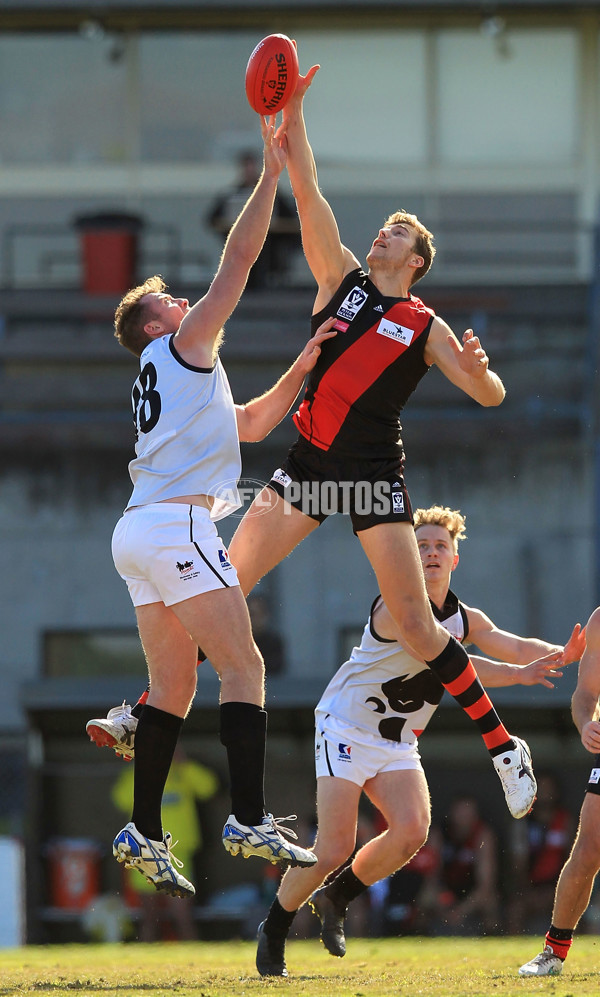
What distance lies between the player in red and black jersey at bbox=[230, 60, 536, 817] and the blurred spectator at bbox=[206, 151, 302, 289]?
27.4 ft

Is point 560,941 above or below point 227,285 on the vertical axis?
below

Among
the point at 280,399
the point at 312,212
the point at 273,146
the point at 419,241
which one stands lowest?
the point at 280,399

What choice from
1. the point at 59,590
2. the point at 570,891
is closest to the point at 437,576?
the point at 570,891

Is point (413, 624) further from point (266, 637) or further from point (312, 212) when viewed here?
point (266, 637)

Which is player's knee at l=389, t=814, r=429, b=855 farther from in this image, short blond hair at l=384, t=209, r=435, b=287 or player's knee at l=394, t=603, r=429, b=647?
short blond hair at l=384, t=209, r=435, b=287

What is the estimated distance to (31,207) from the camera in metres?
16.5

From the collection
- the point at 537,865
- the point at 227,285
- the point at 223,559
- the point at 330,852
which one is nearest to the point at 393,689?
the point at 330,852

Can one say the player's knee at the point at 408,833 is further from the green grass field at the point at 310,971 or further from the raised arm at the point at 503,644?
the raised arm at the point at 503,644

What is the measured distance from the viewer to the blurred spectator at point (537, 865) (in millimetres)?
11266

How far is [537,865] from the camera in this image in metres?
11.3

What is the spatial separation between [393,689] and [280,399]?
4.94 ft

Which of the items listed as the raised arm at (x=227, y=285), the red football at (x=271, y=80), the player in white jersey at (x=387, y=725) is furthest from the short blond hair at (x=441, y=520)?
the red football at (x=271, y=80)

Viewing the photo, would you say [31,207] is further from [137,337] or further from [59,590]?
[137,337]

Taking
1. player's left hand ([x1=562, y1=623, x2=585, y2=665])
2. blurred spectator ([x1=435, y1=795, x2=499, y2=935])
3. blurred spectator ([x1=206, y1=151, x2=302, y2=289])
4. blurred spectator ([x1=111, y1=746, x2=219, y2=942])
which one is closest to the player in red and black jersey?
player's left hand ([x1=562, y1=623, x2=585, y2=665])
